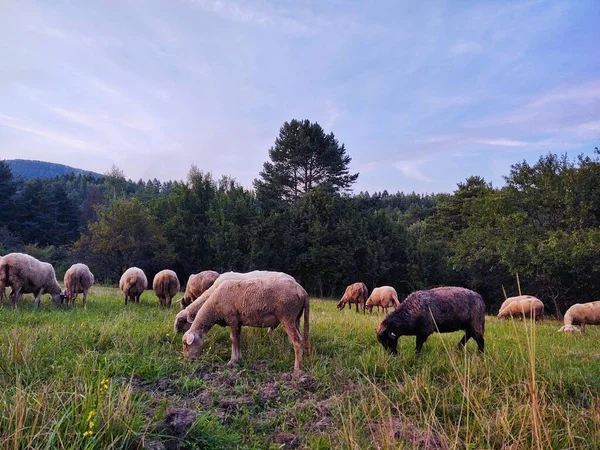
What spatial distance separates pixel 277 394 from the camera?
17.1 ft

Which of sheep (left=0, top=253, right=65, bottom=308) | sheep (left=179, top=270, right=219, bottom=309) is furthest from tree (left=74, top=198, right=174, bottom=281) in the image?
sheep (left=179, top=270, right=219, bottom=309)

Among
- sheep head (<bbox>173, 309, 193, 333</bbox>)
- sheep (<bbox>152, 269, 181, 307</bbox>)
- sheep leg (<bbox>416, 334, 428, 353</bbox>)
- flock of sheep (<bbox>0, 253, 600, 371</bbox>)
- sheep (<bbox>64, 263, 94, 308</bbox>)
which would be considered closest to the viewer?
flock of sheep (<bbox>0, 253, 600, 371</bbox>)

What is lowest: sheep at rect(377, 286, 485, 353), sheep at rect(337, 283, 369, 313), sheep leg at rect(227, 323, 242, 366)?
sheep at rect(337, 283, 369, 313)

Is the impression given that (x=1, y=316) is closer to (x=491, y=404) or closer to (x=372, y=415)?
(x=372, y=415)

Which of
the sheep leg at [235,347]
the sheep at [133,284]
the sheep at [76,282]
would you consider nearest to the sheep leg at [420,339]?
the sheep leg at [235,347]

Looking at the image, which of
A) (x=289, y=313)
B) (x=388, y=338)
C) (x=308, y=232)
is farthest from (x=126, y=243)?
(x=388, y=338)

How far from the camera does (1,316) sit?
914cm

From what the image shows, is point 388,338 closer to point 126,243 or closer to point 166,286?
point 166,286

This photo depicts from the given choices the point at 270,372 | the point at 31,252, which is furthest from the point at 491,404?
the point at 31,252

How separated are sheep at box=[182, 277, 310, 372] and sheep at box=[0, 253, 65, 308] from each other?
7.75 metres

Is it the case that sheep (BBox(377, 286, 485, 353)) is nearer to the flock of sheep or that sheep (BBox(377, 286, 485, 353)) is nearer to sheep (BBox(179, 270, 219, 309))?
the flock of sheep

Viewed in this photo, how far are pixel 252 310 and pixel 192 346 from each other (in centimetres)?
124

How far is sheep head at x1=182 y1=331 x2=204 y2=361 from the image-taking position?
666cm

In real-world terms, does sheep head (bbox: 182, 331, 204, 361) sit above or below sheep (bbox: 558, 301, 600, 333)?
above
